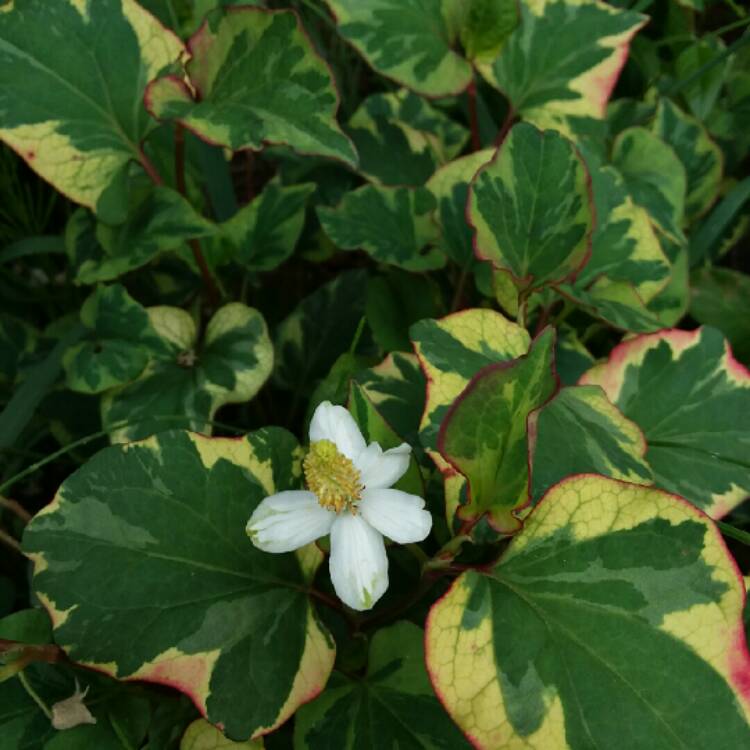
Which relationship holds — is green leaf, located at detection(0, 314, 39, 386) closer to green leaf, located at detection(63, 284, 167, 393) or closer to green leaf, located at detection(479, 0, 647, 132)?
Result: green leaf, located at detection(63, 284, 167, 393)

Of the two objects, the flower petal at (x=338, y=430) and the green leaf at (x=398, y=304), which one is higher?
the flower petal at (x=338, y=430)

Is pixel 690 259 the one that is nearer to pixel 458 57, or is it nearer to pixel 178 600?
pixel 458 57

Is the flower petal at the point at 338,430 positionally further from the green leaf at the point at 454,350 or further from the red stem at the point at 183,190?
the red stem at the point at 183,190

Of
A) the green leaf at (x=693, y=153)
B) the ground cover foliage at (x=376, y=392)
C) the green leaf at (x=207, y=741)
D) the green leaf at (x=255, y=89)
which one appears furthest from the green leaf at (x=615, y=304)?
the green leaf at (x=207, y=741)

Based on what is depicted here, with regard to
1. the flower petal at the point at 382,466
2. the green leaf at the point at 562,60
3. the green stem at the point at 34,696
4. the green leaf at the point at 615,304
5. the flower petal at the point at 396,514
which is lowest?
the green stem at the point at 34,696

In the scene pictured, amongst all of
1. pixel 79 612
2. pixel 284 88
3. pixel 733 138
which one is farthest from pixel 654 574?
pixel 733 138
